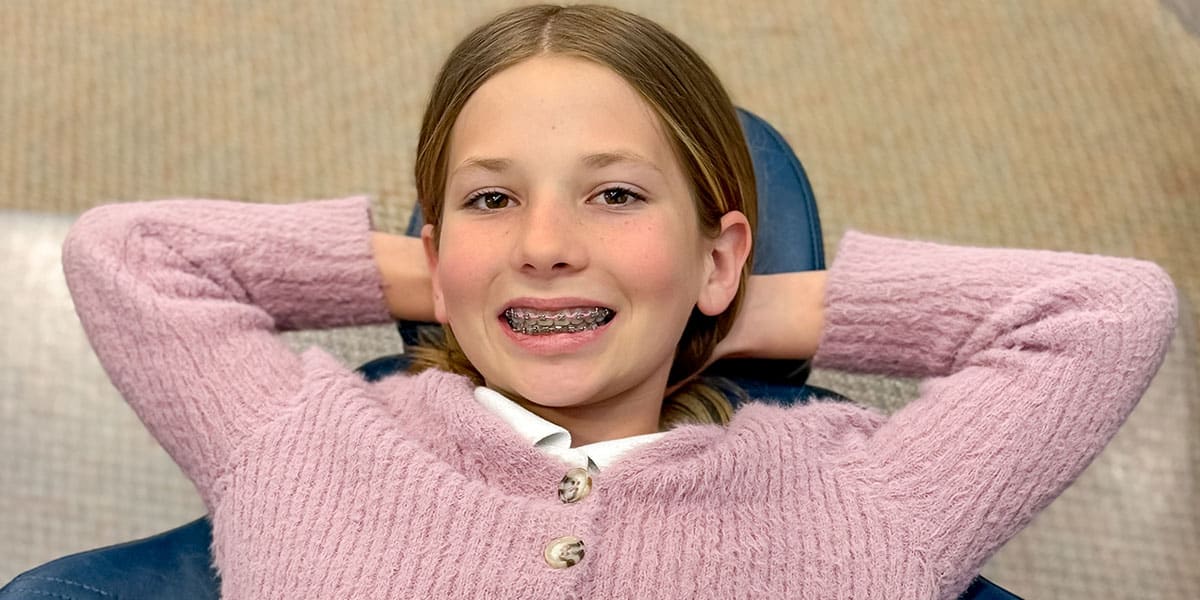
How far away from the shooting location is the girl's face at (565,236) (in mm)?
949

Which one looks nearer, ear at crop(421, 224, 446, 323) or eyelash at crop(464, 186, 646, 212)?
eyelash at crop(464, 186, 646, 212)

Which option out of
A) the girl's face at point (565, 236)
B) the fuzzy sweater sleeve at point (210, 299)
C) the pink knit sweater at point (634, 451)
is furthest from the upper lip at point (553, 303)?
the fuzzy sweater sleeve at point (210, 299)

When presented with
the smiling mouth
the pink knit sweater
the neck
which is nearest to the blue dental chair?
the pink knit sweater

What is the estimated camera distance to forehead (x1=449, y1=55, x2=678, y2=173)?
958 mm

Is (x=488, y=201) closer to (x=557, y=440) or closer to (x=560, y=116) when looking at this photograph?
(x=560, y=116)

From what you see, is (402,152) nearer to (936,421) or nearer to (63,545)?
(63,545)

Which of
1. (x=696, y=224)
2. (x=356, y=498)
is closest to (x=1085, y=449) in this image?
(x=696, y=224)

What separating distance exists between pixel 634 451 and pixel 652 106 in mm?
284

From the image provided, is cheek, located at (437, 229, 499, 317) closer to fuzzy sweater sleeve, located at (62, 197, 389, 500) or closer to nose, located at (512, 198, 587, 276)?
nose, located at (512, 198, 587, 276)

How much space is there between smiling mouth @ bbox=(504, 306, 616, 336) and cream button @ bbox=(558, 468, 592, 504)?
11 cm

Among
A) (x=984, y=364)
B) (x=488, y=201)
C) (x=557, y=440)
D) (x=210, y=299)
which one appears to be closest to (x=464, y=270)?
(x=488, y=201)

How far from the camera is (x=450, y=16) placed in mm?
2139

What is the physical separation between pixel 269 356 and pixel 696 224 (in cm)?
39

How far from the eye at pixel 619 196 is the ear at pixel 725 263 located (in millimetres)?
108
